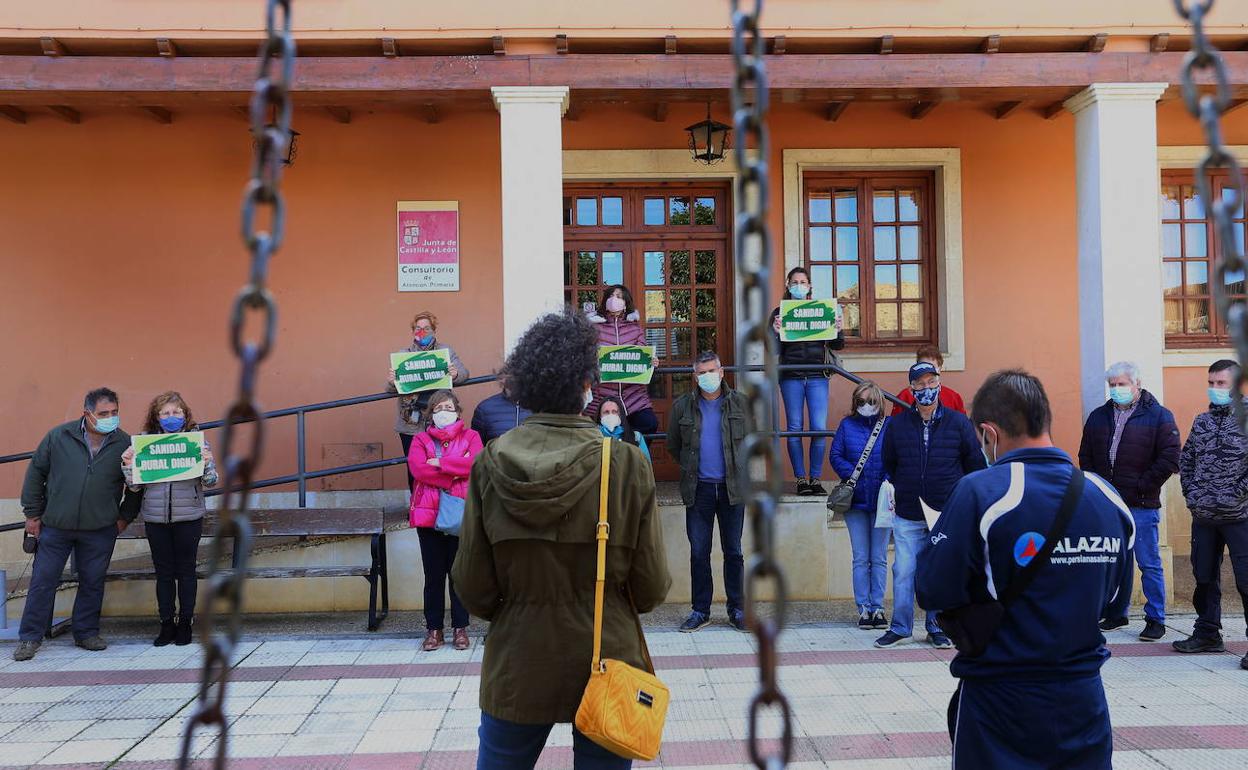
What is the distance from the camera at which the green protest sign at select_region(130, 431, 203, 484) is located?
6.61 meters

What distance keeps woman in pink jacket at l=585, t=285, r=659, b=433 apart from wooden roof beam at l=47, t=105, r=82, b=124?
210 inches

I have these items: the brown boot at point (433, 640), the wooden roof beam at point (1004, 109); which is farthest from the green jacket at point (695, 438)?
the wooden roof beam at point (1004, 109)

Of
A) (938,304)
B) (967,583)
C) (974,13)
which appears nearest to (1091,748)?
(967,583)

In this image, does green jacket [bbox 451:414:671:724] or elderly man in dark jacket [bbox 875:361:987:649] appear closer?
green jacket [bbox 451:414:671:724]

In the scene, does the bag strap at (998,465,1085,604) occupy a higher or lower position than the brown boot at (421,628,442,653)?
higher

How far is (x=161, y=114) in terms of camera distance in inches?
360

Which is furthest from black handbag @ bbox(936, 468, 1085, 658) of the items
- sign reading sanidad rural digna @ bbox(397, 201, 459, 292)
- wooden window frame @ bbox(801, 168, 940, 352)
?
sign reading sanidad rural digna @ bbox(397, 201, 459, 292)

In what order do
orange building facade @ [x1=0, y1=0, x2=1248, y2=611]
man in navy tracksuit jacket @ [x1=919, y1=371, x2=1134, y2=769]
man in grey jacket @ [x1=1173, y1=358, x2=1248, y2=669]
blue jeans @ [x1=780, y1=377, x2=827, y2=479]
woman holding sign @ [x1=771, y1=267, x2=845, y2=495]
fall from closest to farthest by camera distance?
man in navy tracksuit jacket @ [x1=919, y1=371, x2=1134, y2=769] < man in grey jacket @ [x1=1173, y1=358, x2=1248, y2=669] < woman holding sign @ [x1=771, y1=267, x2=845, y2=495] < blue jeans @ [x1=780, y1=377, x2=827, y2=479] < orange building facade @ [x1=0, y1=0, x2=1248, y2=611]

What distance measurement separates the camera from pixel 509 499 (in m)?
2.58

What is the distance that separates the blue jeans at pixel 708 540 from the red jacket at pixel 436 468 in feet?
5.42

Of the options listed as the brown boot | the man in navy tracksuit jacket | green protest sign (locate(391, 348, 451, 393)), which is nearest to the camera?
the man in navy tracksuit jacket

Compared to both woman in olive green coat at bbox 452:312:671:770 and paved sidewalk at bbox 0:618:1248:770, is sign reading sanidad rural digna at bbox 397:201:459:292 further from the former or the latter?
woman in olive green coat at bbox 452:312:671:770

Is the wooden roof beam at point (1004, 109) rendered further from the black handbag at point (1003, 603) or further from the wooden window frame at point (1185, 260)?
the black handbag at point (1003, 603)

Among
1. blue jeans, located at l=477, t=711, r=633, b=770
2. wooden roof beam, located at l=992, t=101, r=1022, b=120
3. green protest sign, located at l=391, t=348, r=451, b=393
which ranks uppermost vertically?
wooden roof beam, located at l=992, t=101, r=1022, b=120
